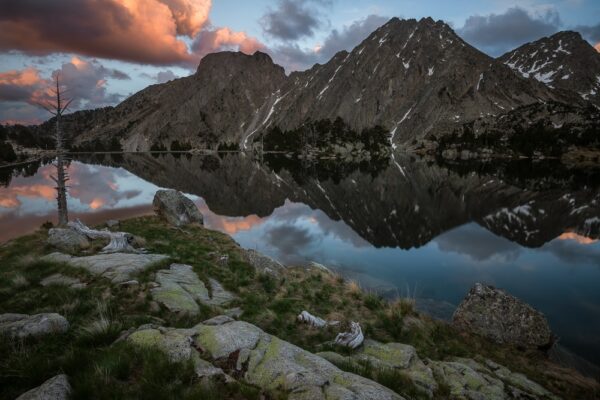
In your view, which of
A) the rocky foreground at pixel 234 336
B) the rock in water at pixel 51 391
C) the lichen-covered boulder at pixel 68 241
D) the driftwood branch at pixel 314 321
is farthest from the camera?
the lichen-covered boulder at pixel 68 241

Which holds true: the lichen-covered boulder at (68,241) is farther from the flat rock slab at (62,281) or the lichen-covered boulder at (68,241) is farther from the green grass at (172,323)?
the flat rock slab at (62,281)

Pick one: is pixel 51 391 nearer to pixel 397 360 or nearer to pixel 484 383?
pixel 397 360

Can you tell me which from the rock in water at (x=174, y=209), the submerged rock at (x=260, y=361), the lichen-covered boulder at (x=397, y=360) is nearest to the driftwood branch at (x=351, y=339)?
the lichen-covered boulder at (x=397, y=360)

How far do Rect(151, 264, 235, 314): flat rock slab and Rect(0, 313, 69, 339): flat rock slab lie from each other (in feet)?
12.0

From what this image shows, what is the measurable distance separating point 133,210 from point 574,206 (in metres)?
55.9

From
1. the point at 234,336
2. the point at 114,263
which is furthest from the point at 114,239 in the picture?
the point at 234,336

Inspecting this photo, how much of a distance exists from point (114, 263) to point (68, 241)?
6251mm

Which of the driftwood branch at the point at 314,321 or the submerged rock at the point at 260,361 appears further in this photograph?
the driftwood branch at the point at 314,321

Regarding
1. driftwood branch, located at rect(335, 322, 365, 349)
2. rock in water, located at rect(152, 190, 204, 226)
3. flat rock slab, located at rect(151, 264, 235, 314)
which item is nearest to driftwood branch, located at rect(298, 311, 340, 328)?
driftwood branch, located at rect(335, 322, 365, 349)

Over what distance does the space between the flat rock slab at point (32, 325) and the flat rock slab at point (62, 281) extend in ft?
13.1

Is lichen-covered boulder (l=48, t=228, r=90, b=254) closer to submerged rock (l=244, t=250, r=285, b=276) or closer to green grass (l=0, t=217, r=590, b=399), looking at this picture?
green grass (l=0, t=217, r=590, b=399)

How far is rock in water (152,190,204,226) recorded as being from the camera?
34.7 meters

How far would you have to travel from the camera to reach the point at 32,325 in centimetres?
855

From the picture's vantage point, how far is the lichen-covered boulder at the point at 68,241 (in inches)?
760
